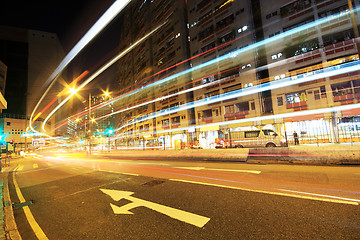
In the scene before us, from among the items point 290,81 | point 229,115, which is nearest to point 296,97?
point 290,81

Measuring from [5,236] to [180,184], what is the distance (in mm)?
4154

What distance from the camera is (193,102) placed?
3969 centimetres

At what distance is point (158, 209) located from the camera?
12.2 feet

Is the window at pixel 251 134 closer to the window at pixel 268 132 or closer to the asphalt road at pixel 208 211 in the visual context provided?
the window at pixel 268 132

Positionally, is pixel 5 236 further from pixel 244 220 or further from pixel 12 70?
pixel 12 70

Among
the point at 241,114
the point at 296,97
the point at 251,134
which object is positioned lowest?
the point at 251,134

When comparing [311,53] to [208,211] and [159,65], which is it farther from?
[159,65]

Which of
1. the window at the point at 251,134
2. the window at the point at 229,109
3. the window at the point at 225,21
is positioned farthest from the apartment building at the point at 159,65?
the window at the point at 251,134

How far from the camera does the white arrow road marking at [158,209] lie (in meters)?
3.05

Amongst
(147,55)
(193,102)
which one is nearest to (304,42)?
(193,102)

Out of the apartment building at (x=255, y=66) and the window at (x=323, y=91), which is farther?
the window at (x=323, y=91)

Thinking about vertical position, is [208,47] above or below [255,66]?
above

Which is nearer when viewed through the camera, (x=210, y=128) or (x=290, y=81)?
(x=290, y=81)

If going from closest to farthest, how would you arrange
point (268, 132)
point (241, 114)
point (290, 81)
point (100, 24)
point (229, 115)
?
point (100, 24) → point (268, 132) → point (290, 81) → point (241, 114) → point (229, 115)
